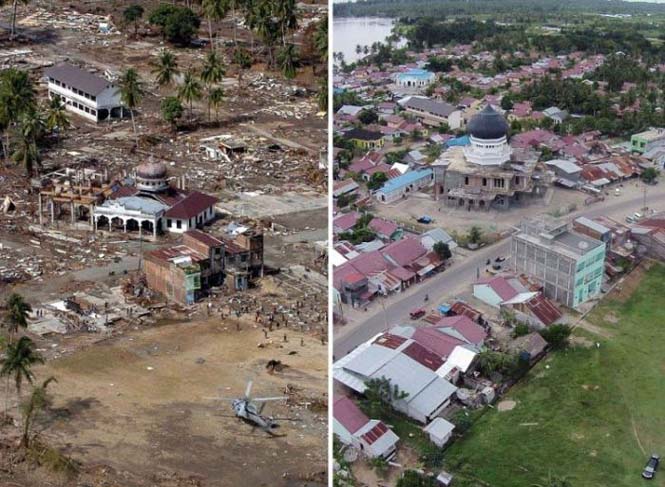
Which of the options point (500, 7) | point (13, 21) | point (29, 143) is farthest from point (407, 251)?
point (13, 21)

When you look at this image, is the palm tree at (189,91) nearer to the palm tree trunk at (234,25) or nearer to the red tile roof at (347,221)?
the palm tree trunk at (234,25)

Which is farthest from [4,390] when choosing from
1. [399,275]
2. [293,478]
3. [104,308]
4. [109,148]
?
[109,148]

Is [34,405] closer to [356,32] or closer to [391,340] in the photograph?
[391,340]

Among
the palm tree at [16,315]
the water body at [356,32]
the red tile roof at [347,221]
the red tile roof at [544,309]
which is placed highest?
the water body at [356,32]

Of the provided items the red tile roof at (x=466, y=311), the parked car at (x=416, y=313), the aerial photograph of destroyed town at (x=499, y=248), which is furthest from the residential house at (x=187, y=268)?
the red tile roof at (x=466, y=311)

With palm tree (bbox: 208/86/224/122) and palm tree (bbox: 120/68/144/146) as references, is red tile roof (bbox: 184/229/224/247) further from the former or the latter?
palm tree (bbox: 208/86/224/122)

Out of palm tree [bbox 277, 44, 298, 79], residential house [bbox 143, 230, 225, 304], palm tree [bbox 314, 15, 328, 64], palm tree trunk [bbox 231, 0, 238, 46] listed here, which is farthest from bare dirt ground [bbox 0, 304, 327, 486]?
palm tree trunk [bbox 231, 0, 238, 46]
